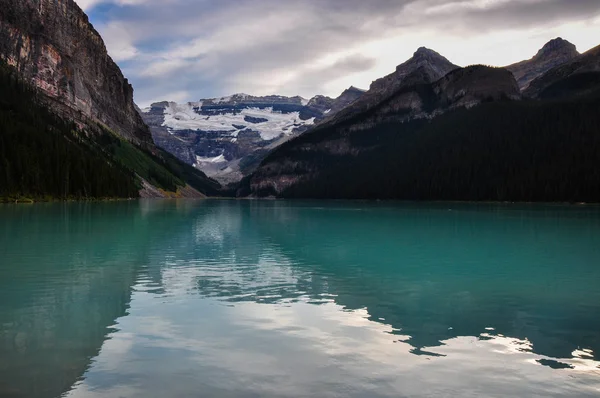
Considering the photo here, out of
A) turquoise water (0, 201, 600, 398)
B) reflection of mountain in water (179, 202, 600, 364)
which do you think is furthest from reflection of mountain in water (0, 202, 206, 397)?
reflection of mountain in water (179, 202, 600, 364)

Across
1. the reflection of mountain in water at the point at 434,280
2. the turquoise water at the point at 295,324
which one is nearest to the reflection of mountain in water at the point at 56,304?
the turquoise water at the point at 295,324

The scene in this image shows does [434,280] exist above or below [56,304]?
Result: below

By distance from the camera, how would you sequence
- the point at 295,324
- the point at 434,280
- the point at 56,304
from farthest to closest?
the point at 434,280 → the point at 56,304 → the point at 295,324

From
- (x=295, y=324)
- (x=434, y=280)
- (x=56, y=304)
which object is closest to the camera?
(x=295, y=324)

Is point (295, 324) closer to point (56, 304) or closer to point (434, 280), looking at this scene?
point (56, 304)

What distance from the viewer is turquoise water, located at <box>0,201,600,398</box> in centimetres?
1695

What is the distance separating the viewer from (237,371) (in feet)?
58.9

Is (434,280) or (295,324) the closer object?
(295,324)

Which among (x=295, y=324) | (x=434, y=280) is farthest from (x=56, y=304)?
(x=434, y=280)

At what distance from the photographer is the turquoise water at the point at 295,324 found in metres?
17.0

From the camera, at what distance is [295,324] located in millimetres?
24547

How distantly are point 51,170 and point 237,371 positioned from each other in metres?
184

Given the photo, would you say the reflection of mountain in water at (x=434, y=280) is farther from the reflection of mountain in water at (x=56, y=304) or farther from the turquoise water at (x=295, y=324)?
the reflection of mountain in water at (x=56, y=304)

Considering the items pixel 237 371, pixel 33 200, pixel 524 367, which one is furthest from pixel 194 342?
pixel 33 200
